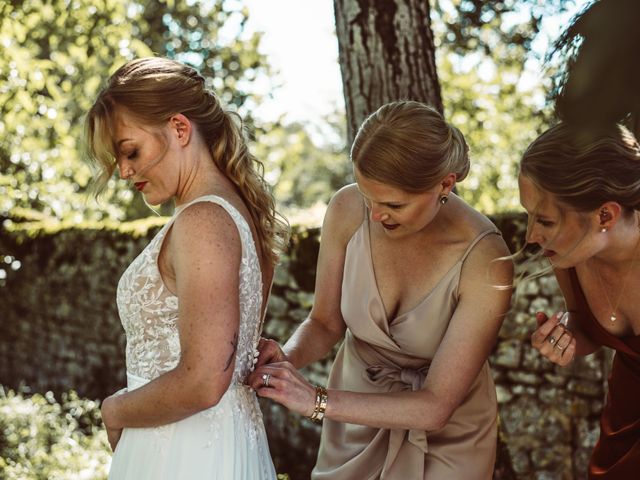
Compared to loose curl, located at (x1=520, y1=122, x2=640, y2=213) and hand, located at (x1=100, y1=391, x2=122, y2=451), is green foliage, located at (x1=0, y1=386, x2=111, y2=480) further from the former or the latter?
loose curl, located at (x1=520, y1=122, x2=640, y2=213)

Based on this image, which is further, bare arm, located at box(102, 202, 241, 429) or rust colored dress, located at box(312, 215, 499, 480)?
rust colored dress, located at box(312, 215, 499, 480)

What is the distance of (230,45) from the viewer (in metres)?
12.1

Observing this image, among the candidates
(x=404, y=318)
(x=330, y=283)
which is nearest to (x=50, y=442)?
(x=330, y=283)

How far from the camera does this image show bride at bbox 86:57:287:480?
207 centimetres

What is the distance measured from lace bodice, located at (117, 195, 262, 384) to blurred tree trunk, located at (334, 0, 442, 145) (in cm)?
226

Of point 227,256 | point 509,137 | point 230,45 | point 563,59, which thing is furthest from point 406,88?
point 509,137

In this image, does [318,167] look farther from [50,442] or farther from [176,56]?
[50,442]

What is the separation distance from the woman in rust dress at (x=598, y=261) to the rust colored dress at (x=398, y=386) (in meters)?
0.30

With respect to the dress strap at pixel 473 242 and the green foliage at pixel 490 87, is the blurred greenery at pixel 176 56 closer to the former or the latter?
the green foliage at pixel 490 87

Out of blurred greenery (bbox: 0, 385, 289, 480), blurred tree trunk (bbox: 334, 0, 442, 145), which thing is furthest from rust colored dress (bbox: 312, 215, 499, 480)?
blurred greenery (bbox: 0, 385, 289, 480)

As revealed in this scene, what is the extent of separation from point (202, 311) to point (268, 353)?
0.49 meters

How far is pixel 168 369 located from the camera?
7.59 ft

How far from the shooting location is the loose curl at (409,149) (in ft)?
7.94

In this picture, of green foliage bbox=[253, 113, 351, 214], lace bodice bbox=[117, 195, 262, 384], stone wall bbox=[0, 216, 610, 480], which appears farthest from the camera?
green foliage bbox=[253, 113, 351, 214]
